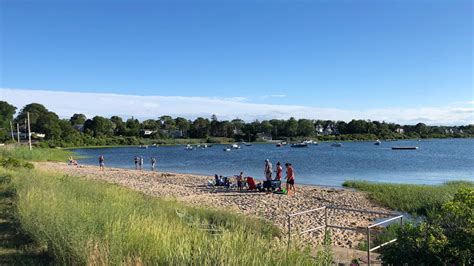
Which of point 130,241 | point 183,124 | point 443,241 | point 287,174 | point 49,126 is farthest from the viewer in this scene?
point 183,124

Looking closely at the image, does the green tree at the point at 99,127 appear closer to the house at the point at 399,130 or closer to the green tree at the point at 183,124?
the green tree at the point at 183,124

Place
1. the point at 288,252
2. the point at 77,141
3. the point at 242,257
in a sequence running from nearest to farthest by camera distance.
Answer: the point at 242,257 → the point at 288,252 → the point at 77,141

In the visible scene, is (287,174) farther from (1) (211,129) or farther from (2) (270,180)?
(1) (211,129)

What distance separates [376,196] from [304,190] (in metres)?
4.91

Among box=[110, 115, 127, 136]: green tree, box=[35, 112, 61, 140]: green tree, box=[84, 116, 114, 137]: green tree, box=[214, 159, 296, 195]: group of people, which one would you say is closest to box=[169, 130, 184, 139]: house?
box=[110, 115, 127, 136]: green tree

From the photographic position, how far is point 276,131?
7544 inches

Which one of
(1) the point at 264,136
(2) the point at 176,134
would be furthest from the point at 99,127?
(1) the point at 264,136

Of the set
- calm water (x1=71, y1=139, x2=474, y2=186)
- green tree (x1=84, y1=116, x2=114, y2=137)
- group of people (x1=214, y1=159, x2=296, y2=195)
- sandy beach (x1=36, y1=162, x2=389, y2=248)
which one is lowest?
calm water (x1=71, y1=139, x2=474, y2=186)

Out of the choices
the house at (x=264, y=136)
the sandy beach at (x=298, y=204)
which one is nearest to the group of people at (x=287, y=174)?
the sandy beach at (x=298, y=204)

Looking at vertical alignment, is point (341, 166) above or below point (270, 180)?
below

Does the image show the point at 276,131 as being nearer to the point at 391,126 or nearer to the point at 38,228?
the point at 391,126

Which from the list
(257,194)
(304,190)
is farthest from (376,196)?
(257,194)

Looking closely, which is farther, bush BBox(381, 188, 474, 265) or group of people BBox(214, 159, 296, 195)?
group of people BBox(214, 159, 296, 195)

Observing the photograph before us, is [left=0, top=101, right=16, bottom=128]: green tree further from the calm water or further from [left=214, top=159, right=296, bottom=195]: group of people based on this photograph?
[left=214, top=159, right=296, bottom=195]: group of people
